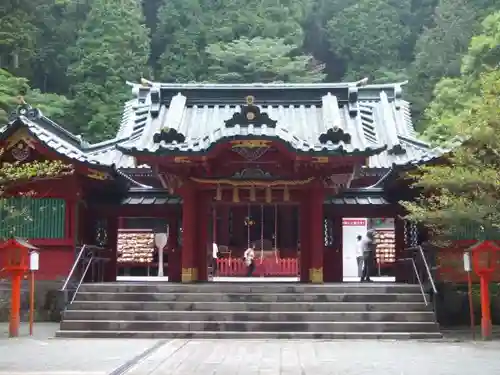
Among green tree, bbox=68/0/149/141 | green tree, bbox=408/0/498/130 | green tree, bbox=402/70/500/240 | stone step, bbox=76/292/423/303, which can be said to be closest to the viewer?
green tree, bbox=402/70/500/240

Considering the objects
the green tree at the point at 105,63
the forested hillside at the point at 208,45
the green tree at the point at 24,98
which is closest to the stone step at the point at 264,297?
the green tree at the point at 24,98

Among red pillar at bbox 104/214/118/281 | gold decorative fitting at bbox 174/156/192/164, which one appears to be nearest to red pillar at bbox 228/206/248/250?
red pillar at bbox 104/214/118/281

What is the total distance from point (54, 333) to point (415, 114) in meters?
33.8

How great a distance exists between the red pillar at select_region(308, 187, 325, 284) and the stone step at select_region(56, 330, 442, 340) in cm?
291

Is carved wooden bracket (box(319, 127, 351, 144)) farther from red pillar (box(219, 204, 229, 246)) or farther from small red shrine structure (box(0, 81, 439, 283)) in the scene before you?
red pillar (box(219, 204, 229, 246))

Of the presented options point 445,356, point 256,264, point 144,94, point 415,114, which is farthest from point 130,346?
point 415,114

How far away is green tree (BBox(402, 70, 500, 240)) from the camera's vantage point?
41.4ft

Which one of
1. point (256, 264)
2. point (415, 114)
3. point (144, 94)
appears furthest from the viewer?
point (415, 114)

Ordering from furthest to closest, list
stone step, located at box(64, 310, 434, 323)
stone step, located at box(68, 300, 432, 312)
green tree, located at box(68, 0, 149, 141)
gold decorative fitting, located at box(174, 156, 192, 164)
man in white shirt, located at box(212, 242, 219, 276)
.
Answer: green tree, located at box(68, 0, 149, 141) < man in white shirt, located at box(212, 242, 219, 276) < gold decorative fitting, located at box(174, 156, 192, 164) < stone step, located at box(68, 300, 432, 312) < stone step, located at box(64, 310, 434, 323)

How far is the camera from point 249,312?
1448cm

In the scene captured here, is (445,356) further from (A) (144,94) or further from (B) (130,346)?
(A) (144,94)

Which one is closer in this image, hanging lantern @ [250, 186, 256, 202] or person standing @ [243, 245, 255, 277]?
hanging lantern @ [250, 186, 256, 202]

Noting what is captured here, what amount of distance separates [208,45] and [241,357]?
3566cm

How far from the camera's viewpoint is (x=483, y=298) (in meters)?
13.5
